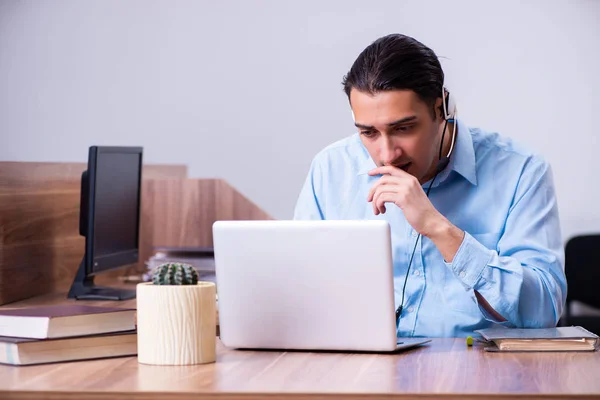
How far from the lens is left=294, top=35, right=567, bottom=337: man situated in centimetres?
179

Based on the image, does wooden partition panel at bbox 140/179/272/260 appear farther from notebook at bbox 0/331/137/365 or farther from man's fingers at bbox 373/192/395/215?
notebook at bbox 0/331/137/365

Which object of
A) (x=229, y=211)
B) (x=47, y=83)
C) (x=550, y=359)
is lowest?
(x=550, y=359)

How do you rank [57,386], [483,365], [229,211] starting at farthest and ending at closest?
1. [229,211]
2. [483,365]
3. [57,386]

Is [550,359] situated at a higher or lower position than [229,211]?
lower

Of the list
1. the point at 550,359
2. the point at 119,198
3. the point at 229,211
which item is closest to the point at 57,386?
Answer: the point at 550,359

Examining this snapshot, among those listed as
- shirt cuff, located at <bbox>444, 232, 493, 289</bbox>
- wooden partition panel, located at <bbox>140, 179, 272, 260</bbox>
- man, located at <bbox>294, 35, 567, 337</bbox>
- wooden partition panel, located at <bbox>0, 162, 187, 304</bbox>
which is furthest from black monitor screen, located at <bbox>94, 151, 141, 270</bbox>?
shirt cuff, located at <bbox>444, 232, 493, 289</bbox>

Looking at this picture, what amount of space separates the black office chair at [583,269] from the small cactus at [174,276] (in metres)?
2.93

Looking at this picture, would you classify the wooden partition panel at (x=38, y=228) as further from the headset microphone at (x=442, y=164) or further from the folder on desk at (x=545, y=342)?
the folder on desk at (x=545, y=342)

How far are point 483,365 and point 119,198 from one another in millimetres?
1570

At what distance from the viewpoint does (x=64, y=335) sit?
1530 millimetres

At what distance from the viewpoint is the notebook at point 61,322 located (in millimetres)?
1510

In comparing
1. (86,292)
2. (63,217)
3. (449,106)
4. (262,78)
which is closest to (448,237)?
(449,106)

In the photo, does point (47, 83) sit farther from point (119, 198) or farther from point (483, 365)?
point (483, 365)

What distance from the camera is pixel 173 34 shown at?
440 centimetres
